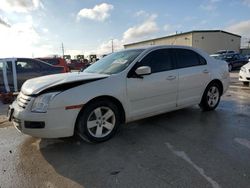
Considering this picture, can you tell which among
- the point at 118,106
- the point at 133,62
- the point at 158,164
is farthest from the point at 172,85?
the point at 158,164

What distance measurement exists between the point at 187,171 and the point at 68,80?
87.9 inches

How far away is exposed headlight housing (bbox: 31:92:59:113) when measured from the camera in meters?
3.72

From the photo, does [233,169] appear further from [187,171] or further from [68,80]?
[68,80]

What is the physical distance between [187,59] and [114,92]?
218 centimetres

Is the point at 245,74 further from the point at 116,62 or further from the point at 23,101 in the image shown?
the point at 23,101

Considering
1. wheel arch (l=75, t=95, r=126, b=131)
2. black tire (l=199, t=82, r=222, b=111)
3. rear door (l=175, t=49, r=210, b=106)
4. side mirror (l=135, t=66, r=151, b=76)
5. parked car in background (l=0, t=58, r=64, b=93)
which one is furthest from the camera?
parked car in background (l=0, t=58, r=64, b=93)

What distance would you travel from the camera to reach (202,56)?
5930 millimetres

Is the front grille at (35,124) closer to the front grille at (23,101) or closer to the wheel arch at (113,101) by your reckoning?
the front grille at (23,101)

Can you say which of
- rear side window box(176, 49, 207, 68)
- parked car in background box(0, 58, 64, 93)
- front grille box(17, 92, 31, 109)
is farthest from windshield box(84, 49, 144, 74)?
parked car in background box(0, 58, 64, 93)

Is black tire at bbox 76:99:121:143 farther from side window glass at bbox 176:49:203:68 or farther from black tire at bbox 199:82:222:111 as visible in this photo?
black tire at bbox 199:82:222:111

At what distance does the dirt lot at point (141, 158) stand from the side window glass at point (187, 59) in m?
1.26

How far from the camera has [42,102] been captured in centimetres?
375

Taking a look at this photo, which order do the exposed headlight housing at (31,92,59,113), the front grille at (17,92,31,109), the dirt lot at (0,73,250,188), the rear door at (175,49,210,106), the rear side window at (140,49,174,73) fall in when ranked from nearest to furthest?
the dirt lot at (0,73,250,188) → the exposed headlight housing at (31,92,59,113) → the front grille at (17,92,31,109) → the rear side window at (140,49,174,73) → the rear door at (175,49,210,106)

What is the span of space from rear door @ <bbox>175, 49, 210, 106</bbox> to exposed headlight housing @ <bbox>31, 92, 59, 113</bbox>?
2.69 m
